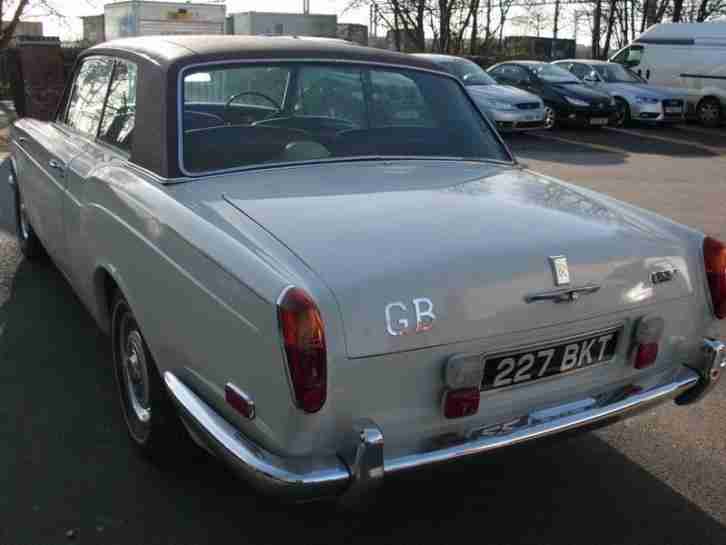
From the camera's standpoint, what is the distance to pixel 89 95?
173 inches

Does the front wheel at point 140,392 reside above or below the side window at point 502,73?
below

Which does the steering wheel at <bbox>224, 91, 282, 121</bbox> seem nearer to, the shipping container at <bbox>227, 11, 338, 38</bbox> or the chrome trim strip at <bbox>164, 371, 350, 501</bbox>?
the chrome trim strip at <bbox>164, 371, 350, 501</bbox>

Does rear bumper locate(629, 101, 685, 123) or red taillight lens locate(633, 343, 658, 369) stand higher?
rear bumper locate(629, 101, 685, 123)

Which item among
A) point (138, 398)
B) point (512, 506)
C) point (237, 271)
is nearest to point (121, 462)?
point (138, 398)

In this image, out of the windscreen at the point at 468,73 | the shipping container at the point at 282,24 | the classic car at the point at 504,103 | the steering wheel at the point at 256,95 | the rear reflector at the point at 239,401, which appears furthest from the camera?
the shipping container at the point at 282,24

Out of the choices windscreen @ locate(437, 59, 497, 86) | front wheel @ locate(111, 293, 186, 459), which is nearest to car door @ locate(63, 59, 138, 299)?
front wheel @ locate(111, 293, 186, 459)

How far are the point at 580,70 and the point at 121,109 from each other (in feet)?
57.6

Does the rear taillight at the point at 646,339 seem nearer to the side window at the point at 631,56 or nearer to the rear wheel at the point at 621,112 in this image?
the rear wheel at the point at 621,112

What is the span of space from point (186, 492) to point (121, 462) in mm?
365

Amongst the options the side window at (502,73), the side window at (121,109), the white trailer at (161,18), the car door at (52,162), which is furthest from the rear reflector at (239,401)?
the white trailer at (161,18)

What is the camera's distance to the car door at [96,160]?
3514 millimetres

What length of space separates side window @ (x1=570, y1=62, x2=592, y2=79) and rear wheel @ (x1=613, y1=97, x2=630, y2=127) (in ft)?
3.99

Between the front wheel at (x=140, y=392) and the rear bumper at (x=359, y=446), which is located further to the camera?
the front wheel at (x=140, y=392)

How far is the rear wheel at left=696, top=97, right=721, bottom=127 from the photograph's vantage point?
1916cm
